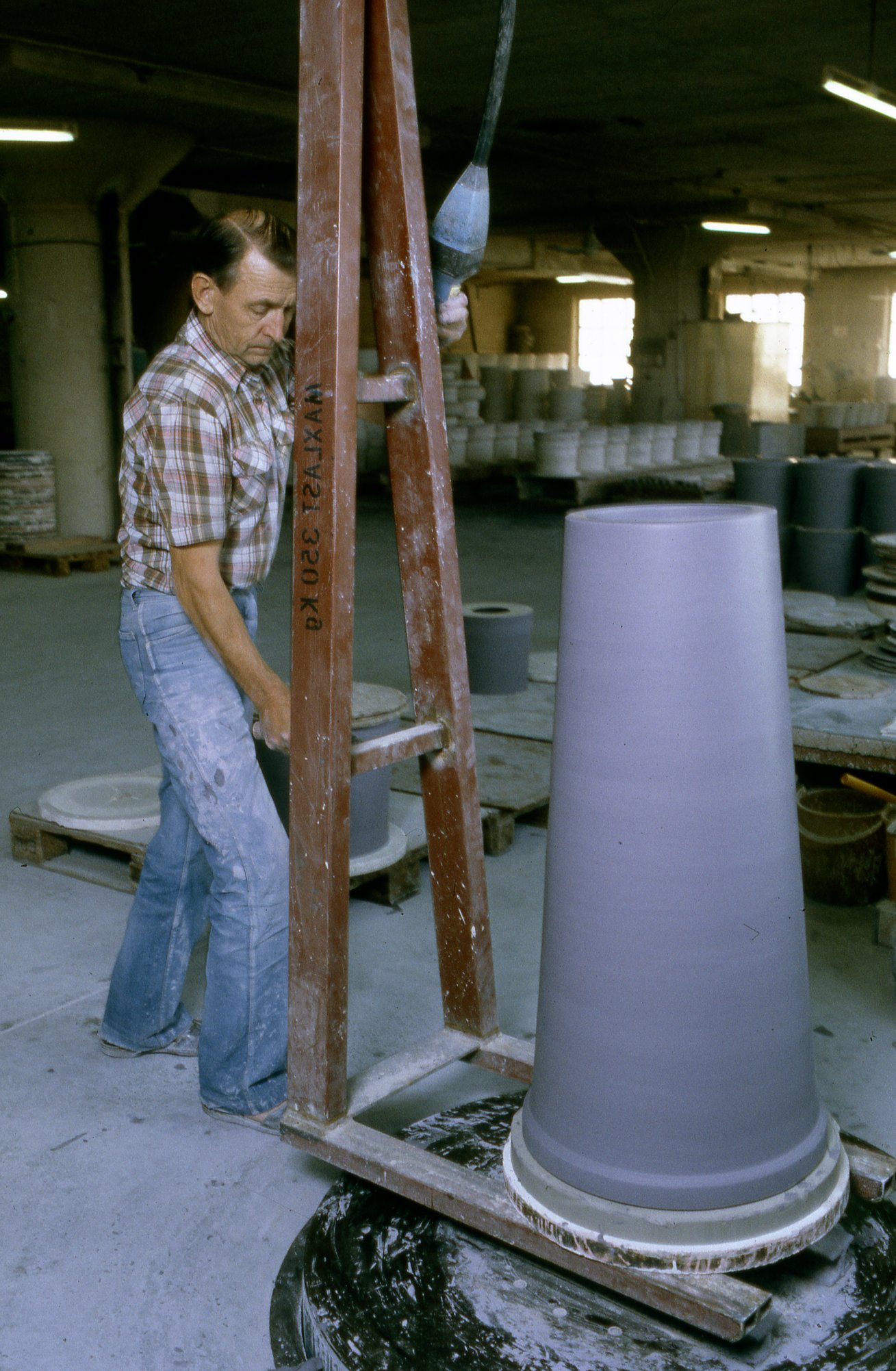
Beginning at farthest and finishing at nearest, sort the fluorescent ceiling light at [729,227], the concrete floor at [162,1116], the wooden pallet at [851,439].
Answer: the fluorescent ceiling light at [729,227]
the wooden pallet at [851,439]
the concrete floor at [162,1116]

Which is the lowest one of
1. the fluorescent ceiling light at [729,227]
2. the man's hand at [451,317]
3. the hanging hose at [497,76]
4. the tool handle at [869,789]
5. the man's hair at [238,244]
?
the tool handle at [869,789]

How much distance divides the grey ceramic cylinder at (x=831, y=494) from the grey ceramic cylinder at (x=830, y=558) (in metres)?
0.06

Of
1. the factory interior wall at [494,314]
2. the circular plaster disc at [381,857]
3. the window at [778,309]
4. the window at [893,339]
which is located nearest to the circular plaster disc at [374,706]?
the circular plaster disc at [381,857]

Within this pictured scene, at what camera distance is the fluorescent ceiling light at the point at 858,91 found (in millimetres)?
8391

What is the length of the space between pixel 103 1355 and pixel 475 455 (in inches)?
521

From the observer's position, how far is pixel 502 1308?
1.99 meters

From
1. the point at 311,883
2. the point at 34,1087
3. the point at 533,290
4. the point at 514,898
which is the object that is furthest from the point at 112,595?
the point at 533,290

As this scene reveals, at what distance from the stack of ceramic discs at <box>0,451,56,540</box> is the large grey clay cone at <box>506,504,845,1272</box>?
9.26 m

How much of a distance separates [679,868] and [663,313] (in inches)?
652

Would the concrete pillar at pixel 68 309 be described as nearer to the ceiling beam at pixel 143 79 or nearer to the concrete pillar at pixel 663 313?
the ceiling beam at pixel 143 79

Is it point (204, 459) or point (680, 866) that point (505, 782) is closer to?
point (204, 459)

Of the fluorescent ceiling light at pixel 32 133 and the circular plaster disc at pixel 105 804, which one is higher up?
the fluorescent ceiling light at pixel 32 133

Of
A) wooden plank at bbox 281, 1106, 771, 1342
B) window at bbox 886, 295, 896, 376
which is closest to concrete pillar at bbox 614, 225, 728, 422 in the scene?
window at bbox 886, 295, 896, 376

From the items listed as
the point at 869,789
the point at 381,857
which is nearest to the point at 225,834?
the point at 381,857
